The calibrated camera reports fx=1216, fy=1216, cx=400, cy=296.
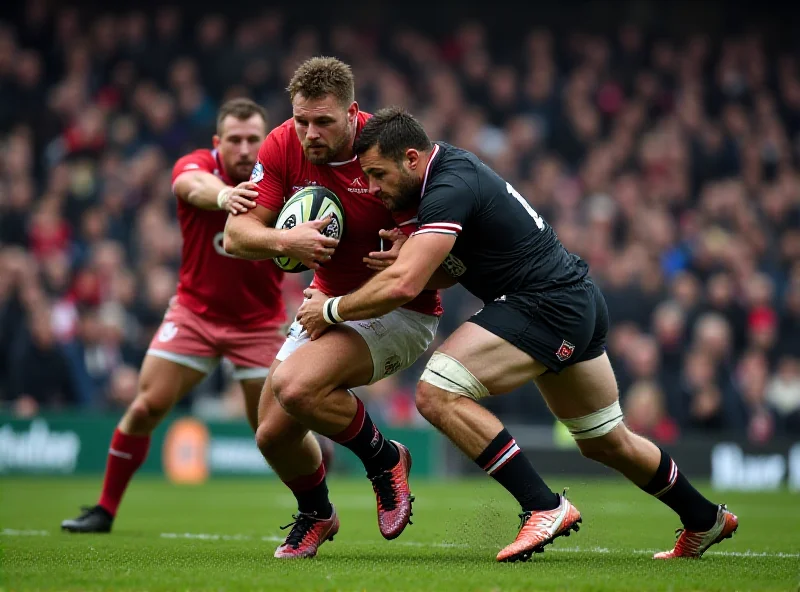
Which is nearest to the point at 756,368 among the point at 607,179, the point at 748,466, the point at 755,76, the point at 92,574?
the point at 748,466

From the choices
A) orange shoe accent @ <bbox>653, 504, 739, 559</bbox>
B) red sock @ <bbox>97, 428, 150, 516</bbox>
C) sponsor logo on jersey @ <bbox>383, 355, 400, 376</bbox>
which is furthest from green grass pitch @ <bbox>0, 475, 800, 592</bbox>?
sponsor logo on jersey @ <bbox>383, 355, 400, 376</bbox>

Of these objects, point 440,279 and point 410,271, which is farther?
point 440,279

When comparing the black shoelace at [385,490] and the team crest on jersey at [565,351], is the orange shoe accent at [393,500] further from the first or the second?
the team crest on jersey at [565,351]

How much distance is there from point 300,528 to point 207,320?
2.18 meters

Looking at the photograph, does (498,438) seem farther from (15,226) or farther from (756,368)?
(15,226)

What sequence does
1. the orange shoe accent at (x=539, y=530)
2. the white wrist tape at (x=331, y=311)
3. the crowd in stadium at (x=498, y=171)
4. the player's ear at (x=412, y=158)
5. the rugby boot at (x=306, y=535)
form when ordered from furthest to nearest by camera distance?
the crowd in stadium at (x=498, y=171) < the rugby boot at (x=306, y=535) < the white wrist tape at (x=331, y=311) < the player's ear at (x=412, y=158) < the orange shoe accent at (x=539, y=530)

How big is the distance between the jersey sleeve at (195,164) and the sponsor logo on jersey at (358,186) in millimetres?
1829

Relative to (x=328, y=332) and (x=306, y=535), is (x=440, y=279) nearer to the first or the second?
(x=328, y=332)

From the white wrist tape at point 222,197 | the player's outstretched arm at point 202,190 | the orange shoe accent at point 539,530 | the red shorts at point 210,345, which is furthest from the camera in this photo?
the red shorts at point 210,345

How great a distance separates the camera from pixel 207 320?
8.59 metres

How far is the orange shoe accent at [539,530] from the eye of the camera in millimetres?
6129

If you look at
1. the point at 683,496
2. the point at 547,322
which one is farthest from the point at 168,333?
the point at 683,496

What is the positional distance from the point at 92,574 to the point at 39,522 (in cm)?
373

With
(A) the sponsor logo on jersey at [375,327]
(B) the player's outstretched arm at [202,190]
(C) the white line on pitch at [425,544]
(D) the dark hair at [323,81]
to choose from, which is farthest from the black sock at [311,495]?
(D) the dark hair at [323,81]
